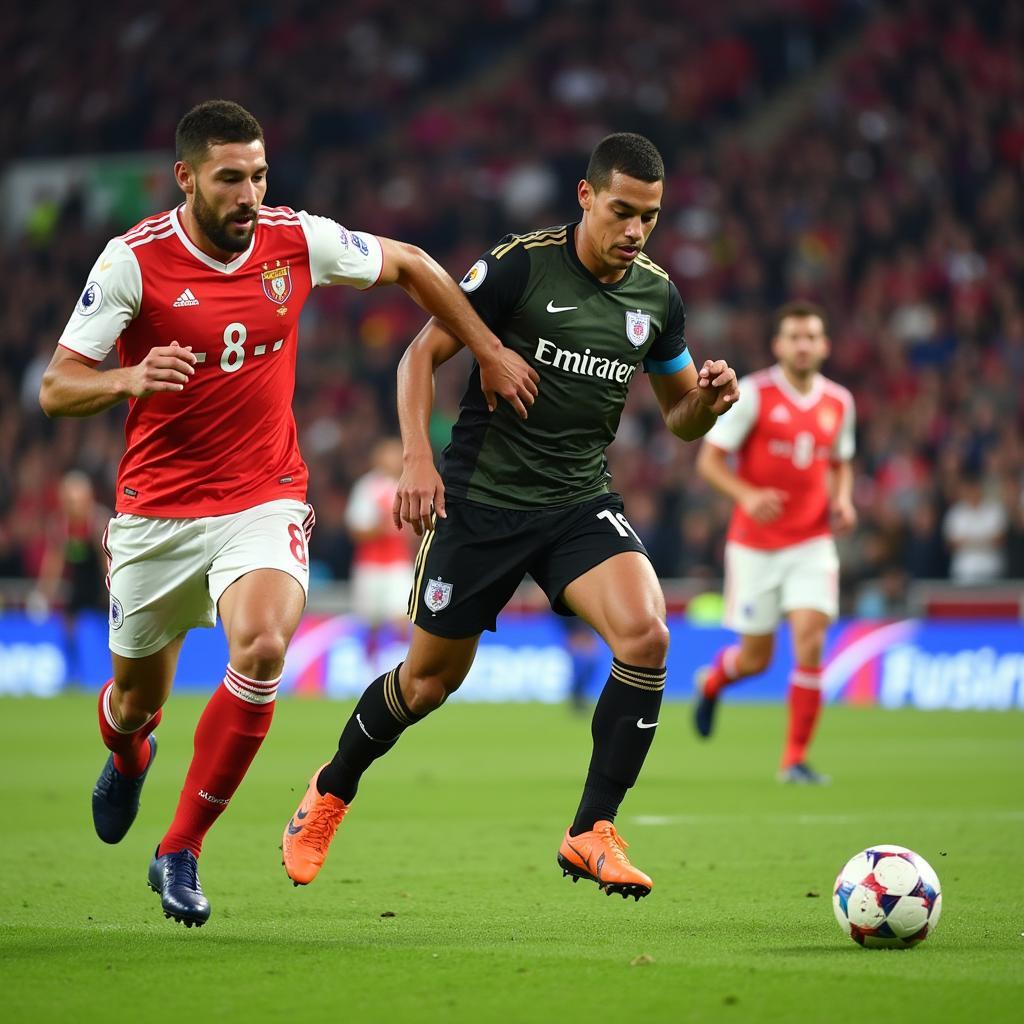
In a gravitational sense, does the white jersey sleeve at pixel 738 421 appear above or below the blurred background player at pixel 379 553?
above

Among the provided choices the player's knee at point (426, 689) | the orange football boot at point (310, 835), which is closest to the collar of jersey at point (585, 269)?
the player's knee at point (426, 689)

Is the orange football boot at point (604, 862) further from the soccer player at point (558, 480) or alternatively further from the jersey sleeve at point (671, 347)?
the jersey sleeve at point (671, 347)

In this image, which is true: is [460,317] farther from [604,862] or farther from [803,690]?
[803,690]

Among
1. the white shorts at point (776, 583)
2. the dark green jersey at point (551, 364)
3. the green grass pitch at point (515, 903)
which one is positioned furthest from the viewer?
the white shorts at point (776, 583)

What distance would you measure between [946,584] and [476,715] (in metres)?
5.09

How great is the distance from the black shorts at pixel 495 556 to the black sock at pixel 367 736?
1.05 feet

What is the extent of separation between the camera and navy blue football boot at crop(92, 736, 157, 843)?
7020 millimetres

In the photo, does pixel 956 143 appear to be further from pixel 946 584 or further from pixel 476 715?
pixel 476 715

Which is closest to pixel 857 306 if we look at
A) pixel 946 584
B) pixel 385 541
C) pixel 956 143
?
pixel 956 143

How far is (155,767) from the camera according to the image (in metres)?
12.4

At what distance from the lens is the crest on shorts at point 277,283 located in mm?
6104

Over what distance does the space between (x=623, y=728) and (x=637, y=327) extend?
1471 mm

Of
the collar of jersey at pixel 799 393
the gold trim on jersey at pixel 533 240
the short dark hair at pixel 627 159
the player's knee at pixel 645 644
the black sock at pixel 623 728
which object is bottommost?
the black sock at pixel 623 728

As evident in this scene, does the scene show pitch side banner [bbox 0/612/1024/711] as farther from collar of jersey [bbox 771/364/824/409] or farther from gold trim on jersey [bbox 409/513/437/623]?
gold trim on jersey [bbox 409/513/437/623]
